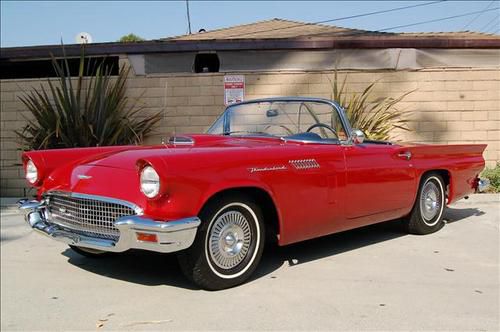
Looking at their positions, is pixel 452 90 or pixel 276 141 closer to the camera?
pixel 276 141

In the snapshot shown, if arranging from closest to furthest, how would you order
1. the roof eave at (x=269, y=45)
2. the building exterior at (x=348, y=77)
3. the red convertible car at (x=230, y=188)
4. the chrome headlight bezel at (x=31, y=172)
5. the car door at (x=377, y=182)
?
the red convertible car at (x=230, y=188) → the chrome headlight bezel at (x=31, y=172) → the car door at (x=377, y=182) → the roof eave at (x=269, y=45) → the building exterior at (x=348, y=77)

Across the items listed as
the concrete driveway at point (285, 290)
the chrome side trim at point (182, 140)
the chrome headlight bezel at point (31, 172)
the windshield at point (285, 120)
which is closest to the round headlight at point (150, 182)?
the concrete driveway at point (285, 290)

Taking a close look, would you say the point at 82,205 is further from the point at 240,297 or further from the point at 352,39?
the point at 352,39

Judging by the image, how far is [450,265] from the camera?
15.5 ft

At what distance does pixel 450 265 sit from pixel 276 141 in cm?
193

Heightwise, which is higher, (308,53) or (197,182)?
(308,53)

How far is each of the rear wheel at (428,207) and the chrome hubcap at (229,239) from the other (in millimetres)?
2536

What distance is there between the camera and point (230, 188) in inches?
150

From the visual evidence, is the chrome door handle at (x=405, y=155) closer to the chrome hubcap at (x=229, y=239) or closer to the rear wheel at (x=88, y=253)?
the chrome hubcap at (x=229, y=239)

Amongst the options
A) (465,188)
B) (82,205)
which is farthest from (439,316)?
(465,188)

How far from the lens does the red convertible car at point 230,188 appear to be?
11.6 ft

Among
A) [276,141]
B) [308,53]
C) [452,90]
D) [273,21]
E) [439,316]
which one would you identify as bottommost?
[439,316]

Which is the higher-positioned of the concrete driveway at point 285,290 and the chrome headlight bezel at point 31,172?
the chrome headlight bezel at point 31,172

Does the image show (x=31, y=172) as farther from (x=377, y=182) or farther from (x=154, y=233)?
(x=377, y=182)
